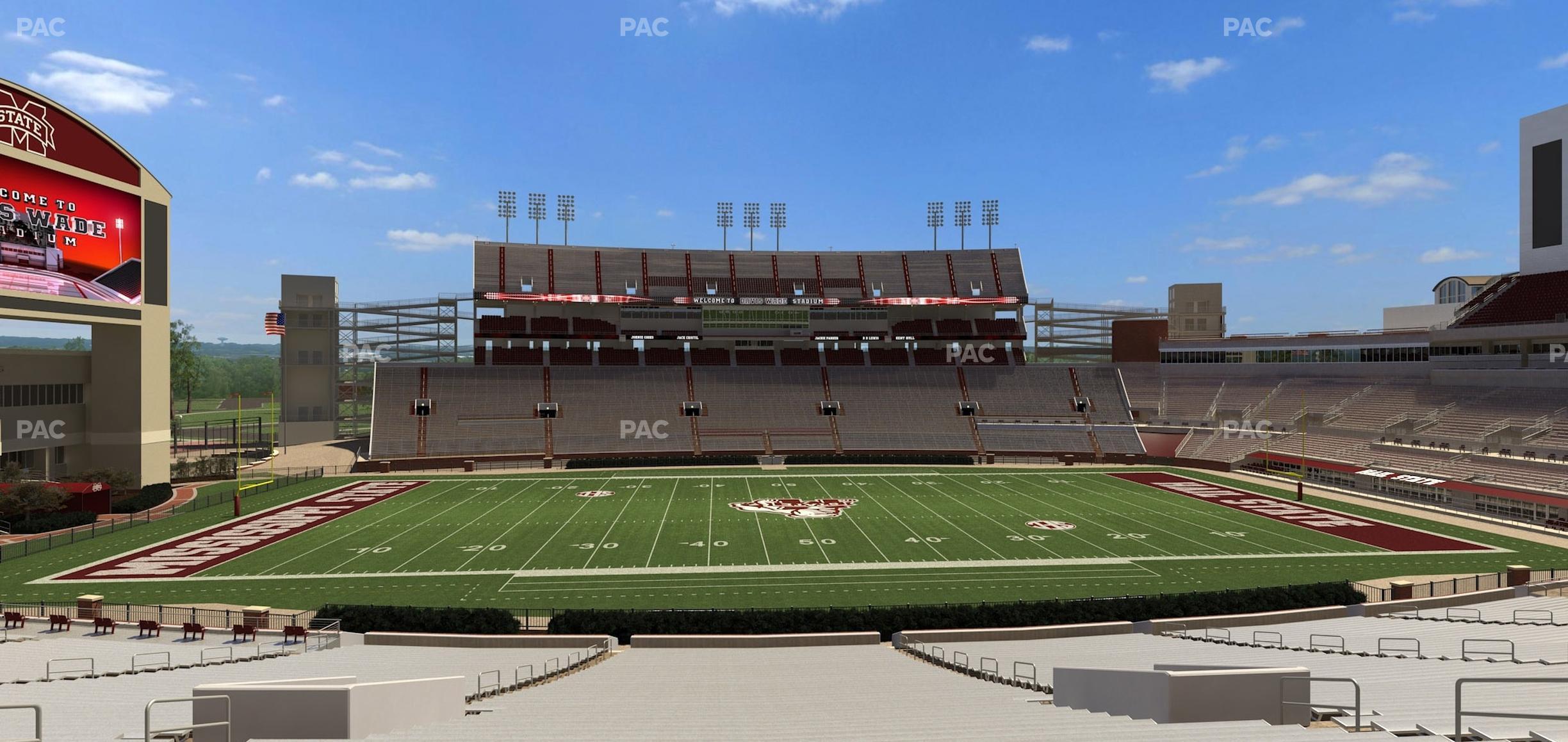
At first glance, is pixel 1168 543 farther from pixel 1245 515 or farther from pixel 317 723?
pixel 317 723

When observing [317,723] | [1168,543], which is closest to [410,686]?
[317,723]

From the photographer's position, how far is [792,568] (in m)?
25.4

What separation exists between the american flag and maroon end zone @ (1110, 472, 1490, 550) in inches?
2277

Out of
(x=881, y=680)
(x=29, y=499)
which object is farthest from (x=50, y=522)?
(x=881, y=680)

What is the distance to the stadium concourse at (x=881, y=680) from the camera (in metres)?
7.33

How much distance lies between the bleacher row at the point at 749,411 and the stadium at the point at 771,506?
0.35 m

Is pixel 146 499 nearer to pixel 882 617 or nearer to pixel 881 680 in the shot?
pixel 882 617

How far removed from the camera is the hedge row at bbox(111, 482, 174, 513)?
35.1m

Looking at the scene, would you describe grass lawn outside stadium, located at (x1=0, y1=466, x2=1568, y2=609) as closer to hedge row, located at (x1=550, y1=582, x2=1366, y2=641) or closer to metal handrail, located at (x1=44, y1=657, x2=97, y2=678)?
hedge row, located at (x1=550, y1=582, x2=1366, y2=641)

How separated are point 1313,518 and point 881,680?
96.3ft

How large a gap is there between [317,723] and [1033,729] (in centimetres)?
668

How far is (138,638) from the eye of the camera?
17.8 meters

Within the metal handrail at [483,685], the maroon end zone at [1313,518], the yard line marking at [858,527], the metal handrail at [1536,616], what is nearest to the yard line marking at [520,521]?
the metal handrail at [483,685]

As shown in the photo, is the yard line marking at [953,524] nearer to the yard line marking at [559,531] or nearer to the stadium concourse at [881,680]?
the stadium concourse at [881,680]
